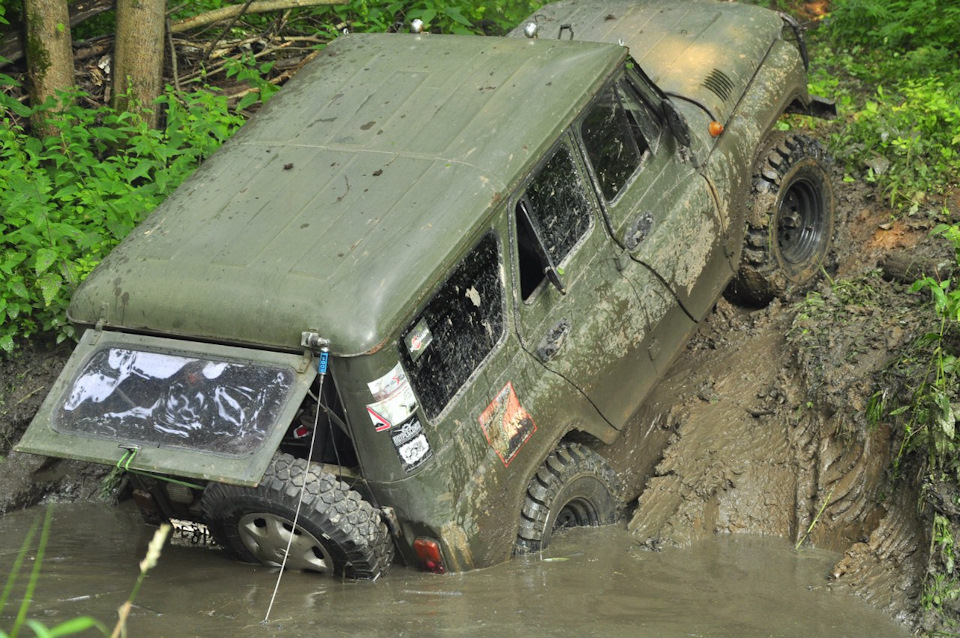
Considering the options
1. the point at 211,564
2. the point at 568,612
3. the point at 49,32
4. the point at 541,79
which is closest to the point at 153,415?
the point at 211,564

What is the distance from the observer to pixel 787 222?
6.43 metres

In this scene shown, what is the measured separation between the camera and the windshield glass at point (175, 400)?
3936mm

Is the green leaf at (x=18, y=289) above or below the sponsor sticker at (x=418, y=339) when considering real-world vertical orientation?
below

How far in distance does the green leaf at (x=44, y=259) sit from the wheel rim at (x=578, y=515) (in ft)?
9.74

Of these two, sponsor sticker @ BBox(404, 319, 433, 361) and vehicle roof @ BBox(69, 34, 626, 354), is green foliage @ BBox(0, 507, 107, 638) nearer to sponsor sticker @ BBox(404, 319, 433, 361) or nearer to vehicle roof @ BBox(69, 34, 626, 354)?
vehicle roof @ BBox(69, 34, 626, 354)

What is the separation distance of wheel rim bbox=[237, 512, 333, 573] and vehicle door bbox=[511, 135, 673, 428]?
1.16 metres

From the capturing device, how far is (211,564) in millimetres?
4574

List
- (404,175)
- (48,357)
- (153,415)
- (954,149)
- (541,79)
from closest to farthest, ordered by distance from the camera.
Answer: (153,415) < (404,175) < (541,79) < (48,357) < (954,149)

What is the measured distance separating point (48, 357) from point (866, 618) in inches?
174

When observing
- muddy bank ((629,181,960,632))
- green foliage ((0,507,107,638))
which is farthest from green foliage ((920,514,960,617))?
green foliage ((0,507,107,638))

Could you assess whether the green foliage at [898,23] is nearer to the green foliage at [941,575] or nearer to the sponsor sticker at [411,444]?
the green foliage at [941,575]

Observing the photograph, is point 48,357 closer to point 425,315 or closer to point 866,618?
point 425,315

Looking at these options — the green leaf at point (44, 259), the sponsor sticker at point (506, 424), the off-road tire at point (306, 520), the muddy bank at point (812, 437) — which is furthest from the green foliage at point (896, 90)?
the green leaf at point (44, 259)

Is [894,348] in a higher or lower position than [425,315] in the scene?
lower
